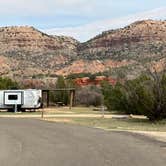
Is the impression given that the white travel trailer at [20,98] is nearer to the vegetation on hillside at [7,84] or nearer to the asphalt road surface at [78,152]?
the vegetation on hillside at [7,84]

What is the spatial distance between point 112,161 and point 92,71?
9798 cm

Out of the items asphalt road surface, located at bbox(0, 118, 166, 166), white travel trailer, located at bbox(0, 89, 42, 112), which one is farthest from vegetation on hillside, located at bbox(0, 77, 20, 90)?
asphalt road surface, located at bbox(0, 118, 166, 166)

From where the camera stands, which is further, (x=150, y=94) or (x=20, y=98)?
(x=20, y=98)

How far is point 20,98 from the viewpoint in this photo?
63.6m

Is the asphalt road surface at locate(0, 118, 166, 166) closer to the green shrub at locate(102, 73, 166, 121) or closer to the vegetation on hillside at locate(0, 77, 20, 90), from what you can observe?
the green shrub at locate(102, 73, 166, 121)

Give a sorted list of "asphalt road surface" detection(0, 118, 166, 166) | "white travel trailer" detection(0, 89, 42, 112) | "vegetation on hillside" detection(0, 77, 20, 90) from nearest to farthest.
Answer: "asphalt road surface" detection(0, 118, 166, 166), "white travel trailer" detection(0, 89, 42, 112), "vegetation on hillside" detection(0, 77, 20, 90)

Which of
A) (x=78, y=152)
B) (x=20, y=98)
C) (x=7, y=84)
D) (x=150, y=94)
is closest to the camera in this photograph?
(x=78, y=152)

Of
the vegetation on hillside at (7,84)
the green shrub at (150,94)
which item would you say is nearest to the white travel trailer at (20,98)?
the vegetation on hillside at (7,84)

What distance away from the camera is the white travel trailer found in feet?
209

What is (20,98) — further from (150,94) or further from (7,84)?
(150,94)

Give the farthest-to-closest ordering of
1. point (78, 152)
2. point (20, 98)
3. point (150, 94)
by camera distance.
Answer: point (20, 98)
point (150, 94)
point (78, 152)

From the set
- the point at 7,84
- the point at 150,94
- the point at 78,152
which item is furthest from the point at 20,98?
the point at 78,152

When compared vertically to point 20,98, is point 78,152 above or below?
below

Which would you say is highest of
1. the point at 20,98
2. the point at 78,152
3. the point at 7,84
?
the point at 7,84
